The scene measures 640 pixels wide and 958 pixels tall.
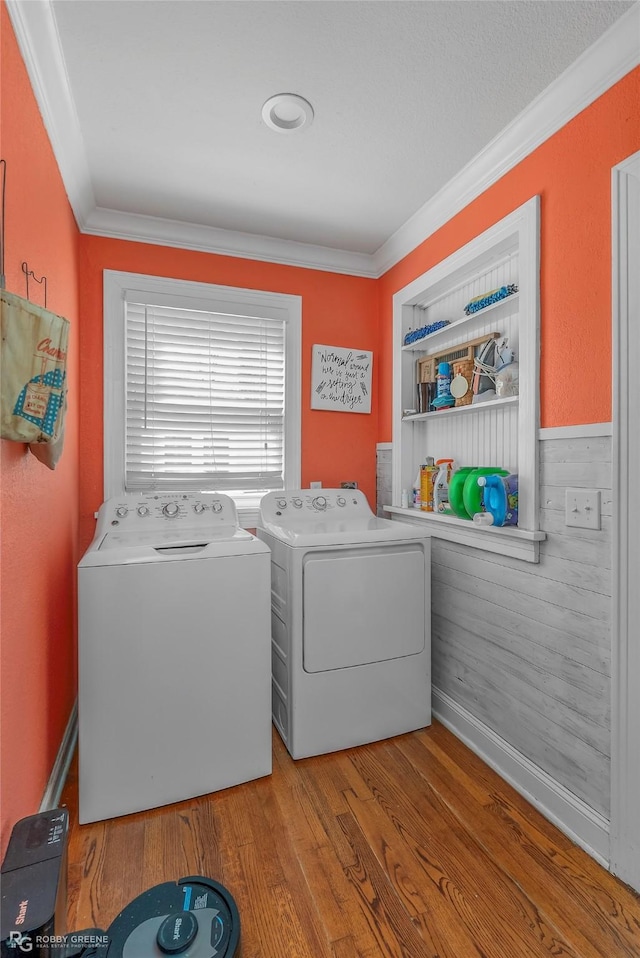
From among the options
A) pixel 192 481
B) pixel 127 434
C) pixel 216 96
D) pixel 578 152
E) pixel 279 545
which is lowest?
pixel 279 545

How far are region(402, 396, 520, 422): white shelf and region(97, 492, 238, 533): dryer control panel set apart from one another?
1089 mm

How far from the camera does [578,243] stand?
1.55 meters

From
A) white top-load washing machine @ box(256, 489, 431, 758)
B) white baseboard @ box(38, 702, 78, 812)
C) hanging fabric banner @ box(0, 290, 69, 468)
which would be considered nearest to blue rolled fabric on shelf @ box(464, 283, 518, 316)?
white top-load washing machine @ box(256, 489, 431, 758)

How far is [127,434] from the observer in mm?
2496

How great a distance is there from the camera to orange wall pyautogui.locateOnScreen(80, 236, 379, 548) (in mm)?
2406

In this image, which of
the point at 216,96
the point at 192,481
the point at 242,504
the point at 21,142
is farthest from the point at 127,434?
the point at 216,96

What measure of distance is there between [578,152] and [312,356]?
5.20 feet

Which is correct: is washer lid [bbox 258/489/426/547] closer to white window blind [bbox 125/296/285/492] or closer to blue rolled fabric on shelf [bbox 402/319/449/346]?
white window blind [bbox 125/296/285/492]

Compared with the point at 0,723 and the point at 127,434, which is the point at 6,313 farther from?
the point at 127,434

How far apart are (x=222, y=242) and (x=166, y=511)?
59.0 inches

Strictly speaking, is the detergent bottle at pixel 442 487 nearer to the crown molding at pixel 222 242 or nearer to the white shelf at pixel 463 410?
the white shelf at pixel 463 410

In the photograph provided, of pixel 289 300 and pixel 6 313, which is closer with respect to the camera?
pixel 6 313

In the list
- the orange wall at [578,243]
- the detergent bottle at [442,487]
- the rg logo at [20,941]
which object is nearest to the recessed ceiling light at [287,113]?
the orange wall at [578,243]

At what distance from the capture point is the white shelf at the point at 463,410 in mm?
1880
